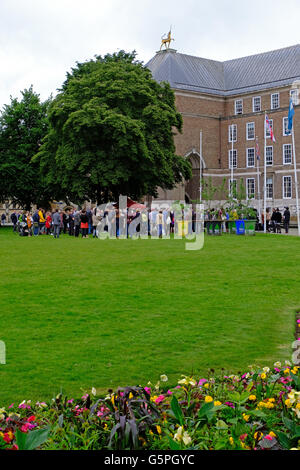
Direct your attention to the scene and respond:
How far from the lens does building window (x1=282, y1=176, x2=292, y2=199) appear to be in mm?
75875

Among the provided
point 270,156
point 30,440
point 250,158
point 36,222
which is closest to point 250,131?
point 250,158

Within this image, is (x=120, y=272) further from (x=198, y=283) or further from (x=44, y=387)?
(x=44, y=387)

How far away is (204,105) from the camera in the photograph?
3337 inches

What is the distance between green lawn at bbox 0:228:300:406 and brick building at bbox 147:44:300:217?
199 feet

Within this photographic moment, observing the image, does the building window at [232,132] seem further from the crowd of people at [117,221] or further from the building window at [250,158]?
the crowd of people at [117,221]

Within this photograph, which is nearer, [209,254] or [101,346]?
[101,346]

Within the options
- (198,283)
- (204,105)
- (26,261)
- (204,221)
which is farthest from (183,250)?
(204,105)

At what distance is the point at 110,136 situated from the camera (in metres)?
43.4

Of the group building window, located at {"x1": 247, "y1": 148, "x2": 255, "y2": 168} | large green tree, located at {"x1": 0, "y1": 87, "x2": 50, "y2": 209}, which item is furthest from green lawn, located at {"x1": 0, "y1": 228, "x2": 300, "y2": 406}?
building window, located at {"x1": 247, "y1": 148, "x2": 255, "y2": 168}

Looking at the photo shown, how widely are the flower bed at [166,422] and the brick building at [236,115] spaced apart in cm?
7125

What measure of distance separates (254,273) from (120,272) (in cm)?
374

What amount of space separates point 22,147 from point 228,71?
44.8 meters

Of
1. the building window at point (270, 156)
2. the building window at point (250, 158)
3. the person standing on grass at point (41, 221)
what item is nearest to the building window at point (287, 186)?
the building window at point (270, 156)

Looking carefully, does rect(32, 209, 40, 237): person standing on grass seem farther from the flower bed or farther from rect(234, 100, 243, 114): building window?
rect(234, 100, 243, 114): building window
